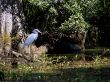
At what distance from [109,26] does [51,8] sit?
5.91 meters

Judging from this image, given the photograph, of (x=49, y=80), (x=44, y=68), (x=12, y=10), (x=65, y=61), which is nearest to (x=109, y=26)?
(x=12, y=10)

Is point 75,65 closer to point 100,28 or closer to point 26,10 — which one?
point 26,10

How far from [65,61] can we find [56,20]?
18.3 feet

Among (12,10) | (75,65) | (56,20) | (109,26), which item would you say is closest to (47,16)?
(56,20)

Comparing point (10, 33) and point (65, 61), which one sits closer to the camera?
point (65, 61)

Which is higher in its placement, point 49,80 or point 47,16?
point 47,16

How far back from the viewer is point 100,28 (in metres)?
24.4

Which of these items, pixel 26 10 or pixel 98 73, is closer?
pixel 98 73

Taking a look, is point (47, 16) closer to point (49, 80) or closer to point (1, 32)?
point (1, 32)

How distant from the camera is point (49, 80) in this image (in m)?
10.2

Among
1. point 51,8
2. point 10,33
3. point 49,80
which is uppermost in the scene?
point 51,8

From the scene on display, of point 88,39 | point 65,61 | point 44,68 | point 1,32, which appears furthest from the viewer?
point 88,39

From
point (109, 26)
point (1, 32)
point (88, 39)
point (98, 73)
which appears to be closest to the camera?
point (98, 73)

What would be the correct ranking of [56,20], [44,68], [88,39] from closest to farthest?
[44,68]
[56,20]
[88,39]
